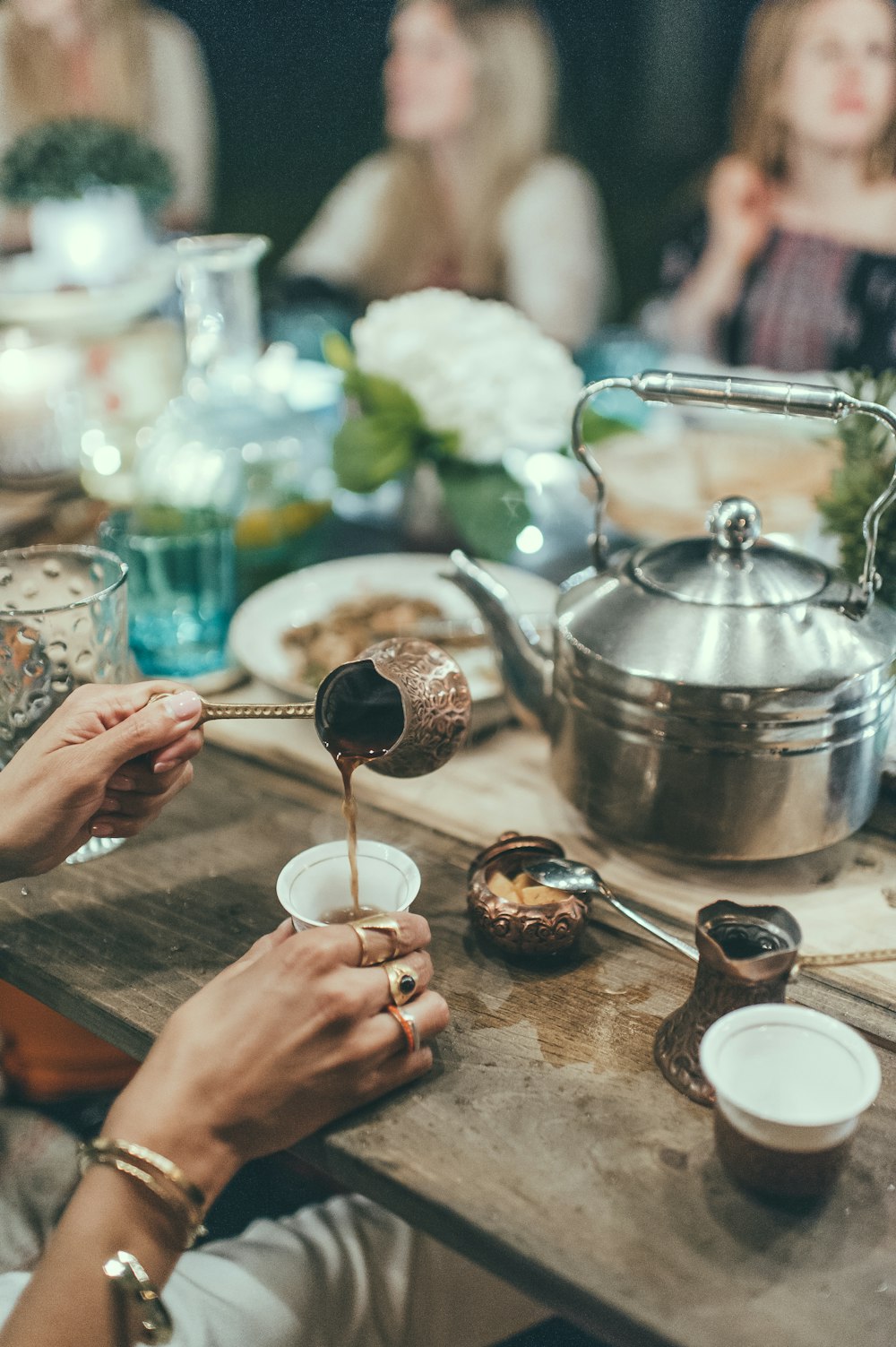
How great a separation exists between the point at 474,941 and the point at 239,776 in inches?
18.7

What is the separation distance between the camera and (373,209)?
115 inches

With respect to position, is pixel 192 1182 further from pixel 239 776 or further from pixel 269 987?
pixel 239 776

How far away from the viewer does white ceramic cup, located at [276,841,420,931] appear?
1.13 m

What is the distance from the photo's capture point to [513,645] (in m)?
1.42

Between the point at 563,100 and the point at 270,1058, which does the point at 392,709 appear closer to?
the point at 270,1058

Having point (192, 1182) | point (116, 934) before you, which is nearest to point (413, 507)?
point (116, 934)

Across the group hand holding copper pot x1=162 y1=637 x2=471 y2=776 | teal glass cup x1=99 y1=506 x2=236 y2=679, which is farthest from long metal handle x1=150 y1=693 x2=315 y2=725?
teal glass cup x1=99 y1=506 x2=236 y2=679

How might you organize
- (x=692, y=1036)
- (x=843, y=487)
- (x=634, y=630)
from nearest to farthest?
Result: 1. (x=692, y=1036)
2. (x=634, y=630)
3. (x=843, y=487)

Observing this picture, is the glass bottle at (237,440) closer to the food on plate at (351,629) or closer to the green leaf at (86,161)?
the food on plate at (351,629)

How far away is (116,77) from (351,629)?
2306 mm

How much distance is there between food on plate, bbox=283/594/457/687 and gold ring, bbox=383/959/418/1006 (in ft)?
2.05

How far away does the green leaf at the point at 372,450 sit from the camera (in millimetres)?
1898

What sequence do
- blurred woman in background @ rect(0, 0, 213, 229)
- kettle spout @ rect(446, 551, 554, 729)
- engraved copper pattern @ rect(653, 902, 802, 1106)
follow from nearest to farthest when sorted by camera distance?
1. engraved copper pattern @ rect(653, 902, 802, 1106)
2. kettle spout @ rect(446, 551, 554, 729)
3. blurred woman in background @ rect(0, 0, 213, 229)

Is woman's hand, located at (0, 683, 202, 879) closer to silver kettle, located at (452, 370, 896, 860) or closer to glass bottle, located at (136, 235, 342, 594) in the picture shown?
silver kettle, located at (452, 370, 896, 860)
